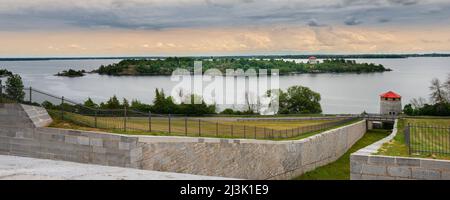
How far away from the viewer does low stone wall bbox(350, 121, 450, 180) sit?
484 inches

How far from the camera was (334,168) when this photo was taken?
29203 millimetres

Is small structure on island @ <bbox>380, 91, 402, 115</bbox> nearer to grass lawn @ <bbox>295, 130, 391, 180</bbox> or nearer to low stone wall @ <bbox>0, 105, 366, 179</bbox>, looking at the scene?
grass lawn @ <bbox>295, 130, 391, 180</bbox>

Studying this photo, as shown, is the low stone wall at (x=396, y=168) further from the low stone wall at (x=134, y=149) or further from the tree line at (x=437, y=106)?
the tree line at (x=437, y=106)

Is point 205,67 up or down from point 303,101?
up

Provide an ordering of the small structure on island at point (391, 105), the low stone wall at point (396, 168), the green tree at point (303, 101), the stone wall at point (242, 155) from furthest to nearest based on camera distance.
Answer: the green tree at point (303, 101), the small structure on island at point (391, 105), the stone wall at point (242, 155), the low stone wall at point (396, 168)

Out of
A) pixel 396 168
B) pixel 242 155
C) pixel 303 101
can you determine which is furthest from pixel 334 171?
pixel 303 101

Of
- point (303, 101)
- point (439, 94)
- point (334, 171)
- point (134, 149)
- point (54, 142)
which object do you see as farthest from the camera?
point (439, 94)

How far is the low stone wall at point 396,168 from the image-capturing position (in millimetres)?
12289

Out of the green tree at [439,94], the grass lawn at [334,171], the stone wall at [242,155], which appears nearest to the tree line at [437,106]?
the green tree at [439,94]

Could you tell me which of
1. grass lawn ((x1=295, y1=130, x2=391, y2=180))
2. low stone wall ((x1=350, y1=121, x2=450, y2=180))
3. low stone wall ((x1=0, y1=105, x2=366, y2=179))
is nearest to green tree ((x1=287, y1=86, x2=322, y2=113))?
grass lawn ((x1=295, y1=130, x2=391, y2=180))

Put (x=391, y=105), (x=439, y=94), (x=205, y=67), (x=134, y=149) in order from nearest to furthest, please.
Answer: (x=134, y=149), (x=391, y=105), (x=439, y=94), (x=205, y=67)

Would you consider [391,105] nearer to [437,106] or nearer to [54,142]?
[437,106]

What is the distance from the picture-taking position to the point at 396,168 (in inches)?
508
